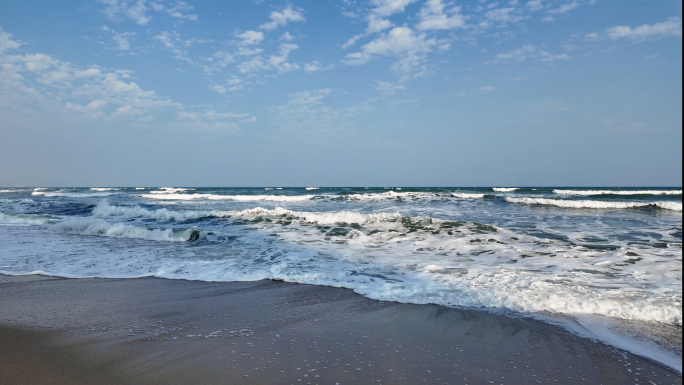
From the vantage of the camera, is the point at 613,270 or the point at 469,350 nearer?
the point at 469,350

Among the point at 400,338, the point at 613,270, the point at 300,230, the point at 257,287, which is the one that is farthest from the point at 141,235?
the point at 613,270

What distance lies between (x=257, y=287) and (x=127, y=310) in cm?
151

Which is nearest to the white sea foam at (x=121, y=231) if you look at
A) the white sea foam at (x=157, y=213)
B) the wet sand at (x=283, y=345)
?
the white sea foam at (x=157, y=213)

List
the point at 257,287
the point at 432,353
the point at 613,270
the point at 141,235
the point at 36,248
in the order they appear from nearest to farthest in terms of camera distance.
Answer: the point at 432,353 < the point at 257,287 < the point at 613,270 < the point at 36,248 < the point at 141,235

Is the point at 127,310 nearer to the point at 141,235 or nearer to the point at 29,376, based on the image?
the point at 29,376

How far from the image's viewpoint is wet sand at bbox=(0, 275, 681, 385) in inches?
94.8

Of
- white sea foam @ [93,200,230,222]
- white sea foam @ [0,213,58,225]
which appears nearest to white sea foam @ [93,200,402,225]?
white sea foam @ [93,200,230,222]

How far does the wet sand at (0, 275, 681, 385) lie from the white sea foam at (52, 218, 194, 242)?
4.65 metres

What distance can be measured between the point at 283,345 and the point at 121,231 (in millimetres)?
8540

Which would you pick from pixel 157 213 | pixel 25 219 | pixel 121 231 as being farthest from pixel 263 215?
pixel 25 219

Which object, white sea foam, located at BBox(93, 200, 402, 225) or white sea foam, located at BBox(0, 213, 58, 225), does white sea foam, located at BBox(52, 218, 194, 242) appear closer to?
white sea foam, located at BBox(0, 213, 58, 225)

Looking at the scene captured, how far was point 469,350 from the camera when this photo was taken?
2803mm

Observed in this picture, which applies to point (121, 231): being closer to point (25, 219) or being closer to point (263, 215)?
point (263, 215)

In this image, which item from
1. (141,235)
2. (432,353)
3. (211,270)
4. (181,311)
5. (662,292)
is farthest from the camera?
(141,235)
